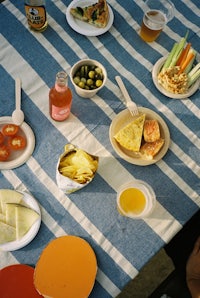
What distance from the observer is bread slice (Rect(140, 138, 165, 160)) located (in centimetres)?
136

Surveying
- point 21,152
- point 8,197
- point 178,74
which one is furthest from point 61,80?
point 178,74

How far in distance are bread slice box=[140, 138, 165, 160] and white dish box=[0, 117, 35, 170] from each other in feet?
1.36

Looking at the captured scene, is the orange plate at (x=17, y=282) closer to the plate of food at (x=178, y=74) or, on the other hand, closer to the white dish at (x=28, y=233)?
the white dish at (x=28, y=233)

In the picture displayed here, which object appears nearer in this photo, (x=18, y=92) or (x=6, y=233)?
(x=6, y=233)

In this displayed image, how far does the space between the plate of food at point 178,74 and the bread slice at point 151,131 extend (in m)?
0.16

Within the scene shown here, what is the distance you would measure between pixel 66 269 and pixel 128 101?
0.66 metres

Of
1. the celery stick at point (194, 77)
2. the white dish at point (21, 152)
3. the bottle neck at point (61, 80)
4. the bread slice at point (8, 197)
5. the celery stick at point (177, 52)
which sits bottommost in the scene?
the celery stick at point (194, 77)

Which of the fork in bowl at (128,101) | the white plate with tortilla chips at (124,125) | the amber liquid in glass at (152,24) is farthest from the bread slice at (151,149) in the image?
the amber liquid in glass at (152,24)

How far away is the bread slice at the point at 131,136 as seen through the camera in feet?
4.45

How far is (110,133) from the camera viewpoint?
1382 mm

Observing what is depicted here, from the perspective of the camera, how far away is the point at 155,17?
1.52 metres

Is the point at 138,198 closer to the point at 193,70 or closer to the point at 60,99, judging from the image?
the point at 60,99

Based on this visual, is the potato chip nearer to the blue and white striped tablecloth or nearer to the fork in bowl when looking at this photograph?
the blue and white striped tablecloth

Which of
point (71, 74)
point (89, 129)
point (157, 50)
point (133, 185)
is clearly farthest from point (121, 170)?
point (157, 50)
